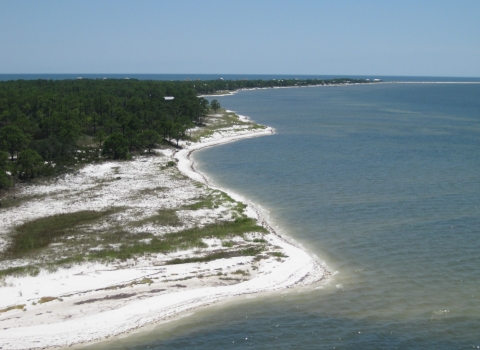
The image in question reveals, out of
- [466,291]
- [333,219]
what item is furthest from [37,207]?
[466,291]

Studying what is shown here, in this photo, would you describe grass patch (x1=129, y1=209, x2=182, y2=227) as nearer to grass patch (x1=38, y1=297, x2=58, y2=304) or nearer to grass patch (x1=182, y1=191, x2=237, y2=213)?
grass patch (x1=182, y1=191, x2=237, y2=213)

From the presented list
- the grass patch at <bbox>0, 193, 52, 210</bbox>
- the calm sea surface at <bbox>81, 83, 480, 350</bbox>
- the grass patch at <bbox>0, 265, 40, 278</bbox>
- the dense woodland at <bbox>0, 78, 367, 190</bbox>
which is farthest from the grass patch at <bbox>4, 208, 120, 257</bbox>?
the calm sea surface at <bbox>81, 83, 480, 350</bbox>

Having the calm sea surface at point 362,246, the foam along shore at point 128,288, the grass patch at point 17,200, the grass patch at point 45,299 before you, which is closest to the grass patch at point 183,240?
the foam along shore at point 128,288

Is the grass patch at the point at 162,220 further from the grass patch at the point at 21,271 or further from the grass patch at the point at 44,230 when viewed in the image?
the grass patch at the point at 21,271

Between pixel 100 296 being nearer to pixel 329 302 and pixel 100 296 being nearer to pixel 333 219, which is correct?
pixel 329 302

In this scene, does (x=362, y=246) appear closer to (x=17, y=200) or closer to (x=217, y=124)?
(x=17, y=200)
